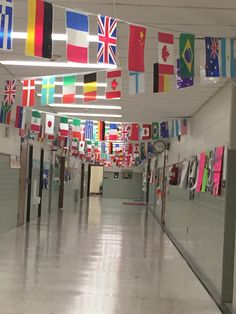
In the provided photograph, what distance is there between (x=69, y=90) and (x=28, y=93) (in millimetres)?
1070

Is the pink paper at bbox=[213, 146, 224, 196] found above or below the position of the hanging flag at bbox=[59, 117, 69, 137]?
below

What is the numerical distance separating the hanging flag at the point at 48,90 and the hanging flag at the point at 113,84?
4.23ft

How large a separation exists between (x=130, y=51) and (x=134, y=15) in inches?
15.5

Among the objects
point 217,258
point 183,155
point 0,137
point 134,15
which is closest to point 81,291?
point 217,258

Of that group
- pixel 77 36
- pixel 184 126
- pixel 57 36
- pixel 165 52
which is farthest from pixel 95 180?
pixel 77 36

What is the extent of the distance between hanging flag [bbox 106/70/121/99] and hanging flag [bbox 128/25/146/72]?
1815mm

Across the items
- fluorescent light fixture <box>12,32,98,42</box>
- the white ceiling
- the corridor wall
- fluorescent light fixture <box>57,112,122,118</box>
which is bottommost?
the corridor wall

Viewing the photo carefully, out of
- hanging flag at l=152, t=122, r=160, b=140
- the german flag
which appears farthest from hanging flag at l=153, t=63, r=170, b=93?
hanging flag at l=152, t=122, r=160, b=140

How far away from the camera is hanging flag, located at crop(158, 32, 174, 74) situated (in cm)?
527

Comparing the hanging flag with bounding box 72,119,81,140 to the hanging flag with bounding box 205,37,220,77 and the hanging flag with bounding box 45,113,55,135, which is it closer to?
the hanging flag with bounding box 45,113,55,135

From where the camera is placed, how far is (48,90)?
8.16 meters

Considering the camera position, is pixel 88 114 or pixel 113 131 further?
pixel 113 131

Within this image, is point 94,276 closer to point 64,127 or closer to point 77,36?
point 77,36

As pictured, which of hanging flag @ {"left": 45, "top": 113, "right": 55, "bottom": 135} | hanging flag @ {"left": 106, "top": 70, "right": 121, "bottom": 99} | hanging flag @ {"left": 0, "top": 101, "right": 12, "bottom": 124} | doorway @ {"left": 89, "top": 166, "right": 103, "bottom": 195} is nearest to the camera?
hanging flag @ {"left": 106, "top": 70, "right": 121, "bottom": 99}
